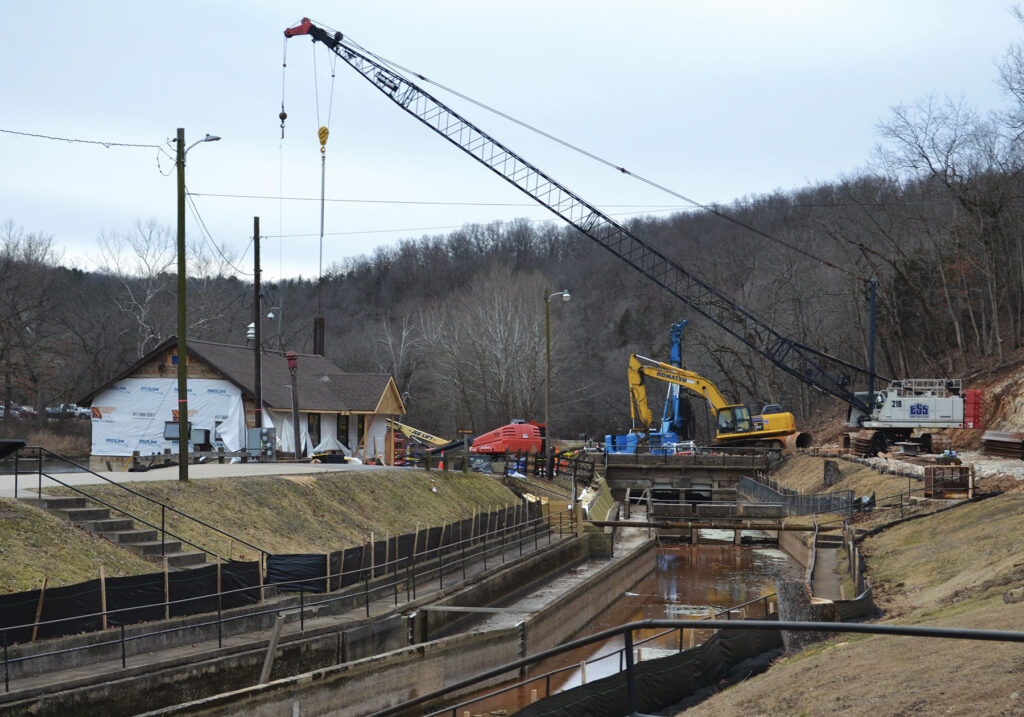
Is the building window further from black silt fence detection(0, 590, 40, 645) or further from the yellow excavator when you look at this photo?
black silt fence detection(0, 590, 40, 645)

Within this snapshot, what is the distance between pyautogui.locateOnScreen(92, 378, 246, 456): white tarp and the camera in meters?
47.1

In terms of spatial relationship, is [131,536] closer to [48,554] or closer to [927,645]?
[48,554]

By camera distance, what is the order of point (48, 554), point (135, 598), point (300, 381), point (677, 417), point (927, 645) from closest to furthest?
1. point (927, 645)
2. point (135, 598)
3. point (48, 554)
4. point (300, 381)
5. point (677, 417)

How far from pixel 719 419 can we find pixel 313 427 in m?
29.0

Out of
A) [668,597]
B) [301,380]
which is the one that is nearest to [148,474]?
[668,597]

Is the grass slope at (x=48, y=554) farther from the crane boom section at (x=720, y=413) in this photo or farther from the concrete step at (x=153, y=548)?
the crane boom section at (x=720, y=413)

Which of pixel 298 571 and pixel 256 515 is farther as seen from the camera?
pixel 256 515

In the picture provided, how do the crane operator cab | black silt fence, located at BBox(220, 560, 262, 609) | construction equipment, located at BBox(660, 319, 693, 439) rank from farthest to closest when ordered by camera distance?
construction equipment, located at BBox(660, 319, 693, 439), the crane operator cab, black silt fence, located at BBox(220, 560, 262, 609)

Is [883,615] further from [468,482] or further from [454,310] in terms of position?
[454,310]

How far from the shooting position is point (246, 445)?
152 ft

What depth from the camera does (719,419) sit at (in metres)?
66.4

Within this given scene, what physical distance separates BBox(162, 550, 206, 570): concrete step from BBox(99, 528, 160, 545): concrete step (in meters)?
0.50

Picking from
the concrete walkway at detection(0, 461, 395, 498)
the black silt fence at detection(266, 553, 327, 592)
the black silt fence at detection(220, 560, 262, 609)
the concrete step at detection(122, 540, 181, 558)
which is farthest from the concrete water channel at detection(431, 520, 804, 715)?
the concrete walkway at detection(0, 461, 395, 498)

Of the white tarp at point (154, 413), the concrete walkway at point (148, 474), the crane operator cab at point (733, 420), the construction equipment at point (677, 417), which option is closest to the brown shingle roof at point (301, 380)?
the white tarp at point (154, 413)
